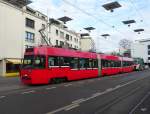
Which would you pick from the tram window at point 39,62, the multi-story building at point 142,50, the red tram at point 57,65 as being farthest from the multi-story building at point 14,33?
the multi-story building at point 142,50

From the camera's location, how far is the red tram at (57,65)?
23.6 metres

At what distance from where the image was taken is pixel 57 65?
2580 centimetres

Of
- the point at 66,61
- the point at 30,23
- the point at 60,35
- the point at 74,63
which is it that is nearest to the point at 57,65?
the point at 66,61

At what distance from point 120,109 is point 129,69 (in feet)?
152

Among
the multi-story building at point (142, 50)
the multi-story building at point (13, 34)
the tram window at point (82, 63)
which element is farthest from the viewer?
the multi-story building at point (142, 50)

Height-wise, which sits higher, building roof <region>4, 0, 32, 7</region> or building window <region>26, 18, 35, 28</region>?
building roof <region>4, 0, 32, 7</region>

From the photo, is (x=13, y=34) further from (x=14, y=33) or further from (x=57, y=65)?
(x=57, y=65)

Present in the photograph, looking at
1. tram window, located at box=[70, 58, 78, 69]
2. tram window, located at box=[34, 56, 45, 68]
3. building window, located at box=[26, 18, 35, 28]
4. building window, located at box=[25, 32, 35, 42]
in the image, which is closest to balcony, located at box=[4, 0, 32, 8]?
building window, located at box=[26, 18, 35, 28]

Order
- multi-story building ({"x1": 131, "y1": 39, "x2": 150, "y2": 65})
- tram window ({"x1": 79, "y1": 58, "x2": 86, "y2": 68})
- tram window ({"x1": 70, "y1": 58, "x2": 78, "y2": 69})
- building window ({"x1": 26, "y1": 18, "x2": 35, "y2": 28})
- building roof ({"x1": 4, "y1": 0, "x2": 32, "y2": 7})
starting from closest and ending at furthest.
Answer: tram window ({"x1": 70, "y1": 58, "x2": 78, "y2": 69}) → tram window ({"x1": 79, "y1": 58, "x2": 86, "y2": 68}) → building roof ({"x1": 4, "y1": 0, "x2": 32, "y2": 7}) → building window ({"x1": 26, "y1": 18, "x2": 35, "y2": 28}) → multi-story building ({"x1": 131, "y1": 39, "x2": 150, "y2": 65})

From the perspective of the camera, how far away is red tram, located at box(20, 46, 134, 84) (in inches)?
929

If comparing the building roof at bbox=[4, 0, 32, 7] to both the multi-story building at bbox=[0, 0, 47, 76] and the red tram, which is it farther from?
the red tram

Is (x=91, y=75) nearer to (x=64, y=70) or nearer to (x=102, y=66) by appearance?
(x=102, y=66)

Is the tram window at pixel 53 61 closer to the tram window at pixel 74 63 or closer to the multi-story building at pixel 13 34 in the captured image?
the tram window at pixel 74 63

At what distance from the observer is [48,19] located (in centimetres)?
6088
